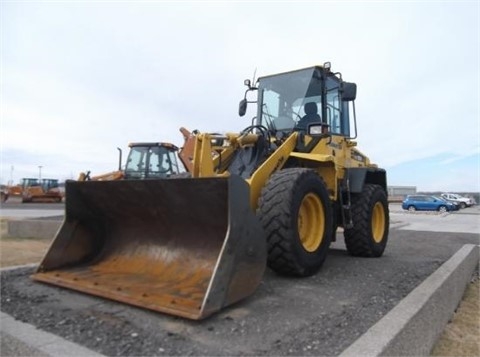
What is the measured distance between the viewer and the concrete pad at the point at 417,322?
2.86 metres

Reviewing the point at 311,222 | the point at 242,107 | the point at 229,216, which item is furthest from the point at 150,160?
the point at 229,216

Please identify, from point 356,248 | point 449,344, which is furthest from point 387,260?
point 449,344

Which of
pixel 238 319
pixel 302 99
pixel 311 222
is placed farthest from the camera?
pixel 302 99

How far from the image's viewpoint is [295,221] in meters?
4.55

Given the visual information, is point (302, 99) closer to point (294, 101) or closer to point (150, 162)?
point (294, 101)

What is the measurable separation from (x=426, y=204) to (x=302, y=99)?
109 feet

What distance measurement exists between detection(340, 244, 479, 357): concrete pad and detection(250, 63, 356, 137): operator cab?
8.39 feet

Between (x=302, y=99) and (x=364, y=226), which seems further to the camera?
(x=364, y=226)

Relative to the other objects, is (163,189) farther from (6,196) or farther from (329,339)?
(6,196)

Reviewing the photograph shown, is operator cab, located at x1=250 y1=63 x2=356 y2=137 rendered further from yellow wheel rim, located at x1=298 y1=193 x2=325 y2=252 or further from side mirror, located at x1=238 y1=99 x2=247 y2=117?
yellow wheel rim, located at x1=298 y1=193 x2=325 y2=252

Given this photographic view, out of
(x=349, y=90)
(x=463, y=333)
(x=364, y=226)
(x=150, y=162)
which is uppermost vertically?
(x=349, y=90)

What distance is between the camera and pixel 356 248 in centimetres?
678

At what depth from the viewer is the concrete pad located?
2.86 metres

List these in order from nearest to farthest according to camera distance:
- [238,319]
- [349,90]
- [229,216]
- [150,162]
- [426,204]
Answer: [238,319], [229,216], [349,90], [150,162], [426,204]
